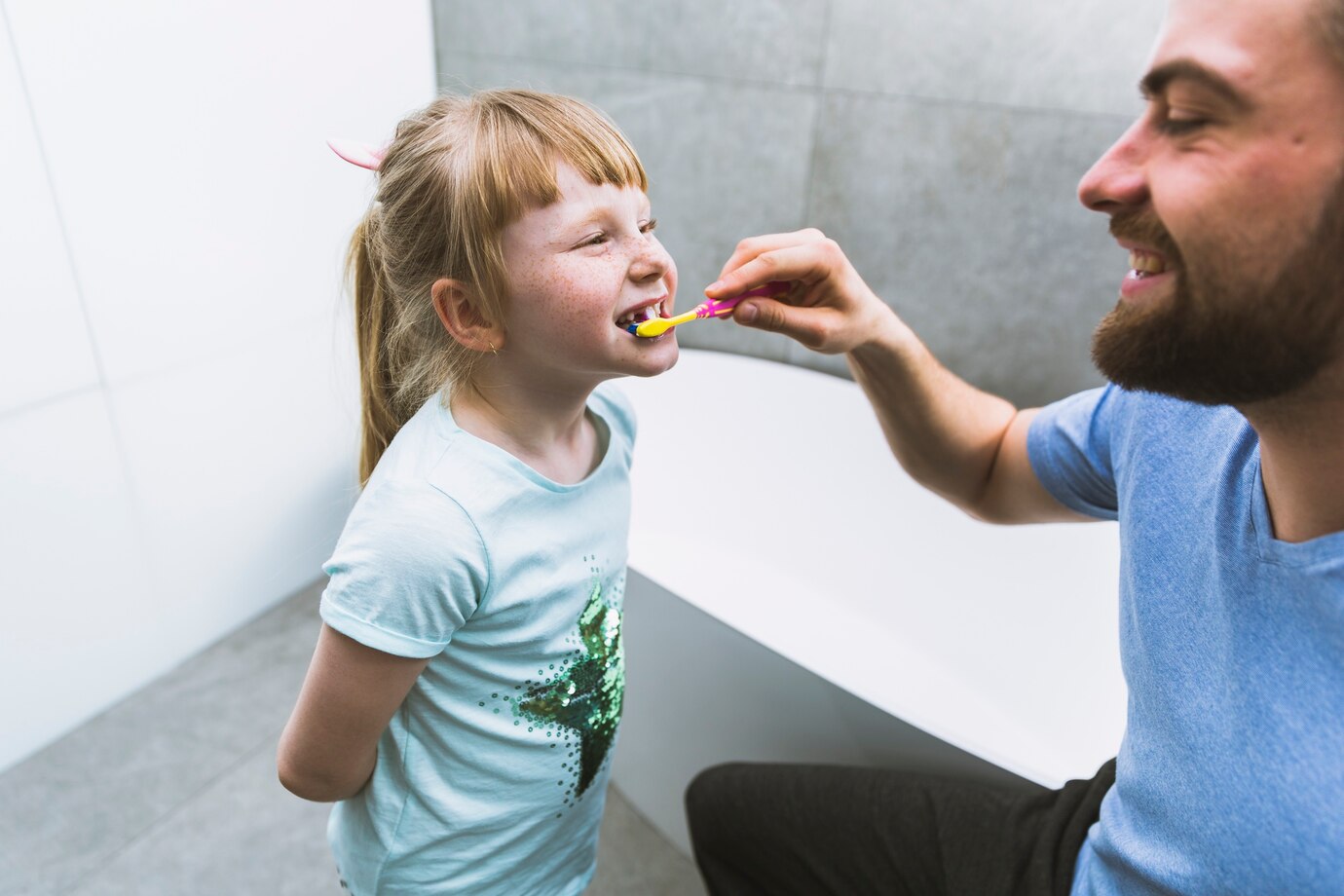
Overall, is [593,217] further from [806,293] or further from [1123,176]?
[1123,176]

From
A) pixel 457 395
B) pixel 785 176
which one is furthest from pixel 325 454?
pixel 457 395

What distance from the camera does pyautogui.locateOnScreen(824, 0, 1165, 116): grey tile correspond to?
1521mm

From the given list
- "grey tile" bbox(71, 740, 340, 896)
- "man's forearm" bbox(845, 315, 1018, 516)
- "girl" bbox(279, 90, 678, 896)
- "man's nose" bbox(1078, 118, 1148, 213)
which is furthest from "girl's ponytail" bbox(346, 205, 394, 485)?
"grey tile" bbox(71, 740, 340, 896)

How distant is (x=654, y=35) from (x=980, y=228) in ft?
2.38

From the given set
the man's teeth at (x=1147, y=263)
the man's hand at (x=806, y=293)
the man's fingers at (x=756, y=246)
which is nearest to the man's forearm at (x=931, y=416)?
the man's hand at (x=806, y=293)

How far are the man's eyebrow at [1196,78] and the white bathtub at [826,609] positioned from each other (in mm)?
626

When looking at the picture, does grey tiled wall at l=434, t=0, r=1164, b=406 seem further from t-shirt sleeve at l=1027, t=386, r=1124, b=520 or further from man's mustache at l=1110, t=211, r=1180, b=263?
man's mustache at l=1110, t=211, r=1180, b=263

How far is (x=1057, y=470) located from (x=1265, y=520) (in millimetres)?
281

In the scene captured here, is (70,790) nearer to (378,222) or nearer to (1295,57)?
(378,222)

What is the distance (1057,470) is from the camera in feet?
3.10

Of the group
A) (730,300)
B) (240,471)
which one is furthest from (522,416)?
(240,471)

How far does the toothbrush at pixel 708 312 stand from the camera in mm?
731

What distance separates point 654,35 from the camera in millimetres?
1883

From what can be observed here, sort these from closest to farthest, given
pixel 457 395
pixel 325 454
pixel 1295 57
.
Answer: pixel 1295 57 → pixel 457 395 → pixel 325 454
